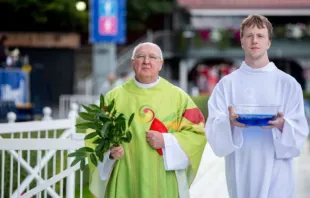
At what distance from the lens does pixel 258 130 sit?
634 centimetres

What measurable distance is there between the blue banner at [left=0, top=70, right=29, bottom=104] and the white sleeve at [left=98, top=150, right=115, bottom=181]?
56.7 ft

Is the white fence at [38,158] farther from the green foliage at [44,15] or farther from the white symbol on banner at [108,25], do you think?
the green foliage at [44,15]

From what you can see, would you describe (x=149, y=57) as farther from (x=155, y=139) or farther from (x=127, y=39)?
(x=127, y=39)

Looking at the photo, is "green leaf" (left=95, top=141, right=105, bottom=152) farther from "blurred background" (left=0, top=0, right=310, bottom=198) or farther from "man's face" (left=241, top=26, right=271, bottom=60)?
"blurred background" (left=0, top=0, right=310, bottom=198)

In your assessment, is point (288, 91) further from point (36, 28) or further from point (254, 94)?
point (36, 28)

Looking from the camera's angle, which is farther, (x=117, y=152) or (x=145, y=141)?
(x=145, y=141)

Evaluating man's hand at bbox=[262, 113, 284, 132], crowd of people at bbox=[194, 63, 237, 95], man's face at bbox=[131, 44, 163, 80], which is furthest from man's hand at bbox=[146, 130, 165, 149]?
crowd of people at bbox=[194, 63, 237, 95]

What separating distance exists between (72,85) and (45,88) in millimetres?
4480

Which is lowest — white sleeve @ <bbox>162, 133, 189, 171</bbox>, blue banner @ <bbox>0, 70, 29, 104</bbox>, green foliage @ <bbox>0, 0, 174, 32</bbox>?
blue banner @ <bbox>0, 70, 29, 104</bbox>

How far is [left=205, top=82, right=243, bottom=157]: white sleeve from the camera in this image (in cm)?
630

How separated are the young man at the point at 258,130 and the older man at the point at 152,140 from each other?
228 mm

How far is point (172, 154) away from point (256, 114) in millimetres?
689

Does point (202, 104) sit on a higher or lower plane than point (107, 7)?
lower

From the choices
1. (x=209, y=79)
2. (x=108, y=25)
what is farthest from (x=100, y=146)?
(x=209, y=79)
